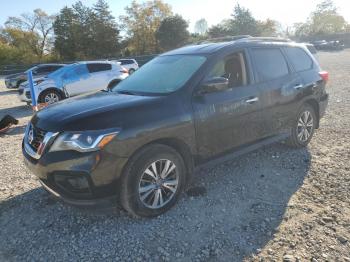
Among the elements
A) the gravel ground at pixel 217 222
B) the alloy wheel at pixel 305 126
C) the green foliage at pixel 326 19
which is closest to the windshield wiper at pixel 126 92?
the gravel ground at pixel 217 222

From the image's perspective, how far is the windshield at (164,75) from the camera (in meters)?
4.04

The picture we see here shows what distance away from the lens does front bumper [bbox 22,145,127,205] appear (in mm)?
3176

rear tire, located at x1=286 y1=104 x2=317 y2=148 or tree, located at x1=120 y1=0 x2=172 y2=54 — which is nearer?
rear tire, located at x1=286 y1=104 x2=317 y2=148

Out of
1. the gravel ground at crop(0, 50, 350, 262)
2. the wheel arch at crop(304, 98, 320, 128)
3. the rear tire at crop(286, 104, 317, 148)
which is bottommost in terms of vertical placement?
the gravel ground at crop(0, 50, 350, 262)

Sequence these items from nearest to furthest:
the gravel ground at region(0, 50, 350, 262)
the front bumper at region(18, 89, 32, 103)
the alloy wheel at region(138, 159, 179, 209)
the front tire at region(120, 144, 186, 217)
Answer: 1. the gravel ground at region(0, 50, 350, 262)
2. the front tire at region(120, 144, 186, 217)
3. the alloy wheel at region(138, 159, 179, 209)
4. the front bumper at region(18, 89, 32, 103)

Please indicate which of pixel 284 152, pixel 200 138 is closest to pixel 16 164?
pixel 200 138

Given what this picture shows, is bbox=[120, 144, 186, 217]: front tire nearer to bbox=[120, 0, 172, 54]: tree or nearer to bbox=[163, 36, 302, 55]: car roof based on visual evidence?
bbox=[163, 36, 302, 55]: car roof

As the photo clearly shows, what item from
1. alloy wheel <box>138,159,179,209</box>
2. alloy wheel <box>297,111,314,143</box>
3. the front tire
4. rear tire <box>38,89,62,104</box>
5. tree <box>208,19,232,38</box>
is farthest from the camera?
tree <box>208,19,232,38</box>

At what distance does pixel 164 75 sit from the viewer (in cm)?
433

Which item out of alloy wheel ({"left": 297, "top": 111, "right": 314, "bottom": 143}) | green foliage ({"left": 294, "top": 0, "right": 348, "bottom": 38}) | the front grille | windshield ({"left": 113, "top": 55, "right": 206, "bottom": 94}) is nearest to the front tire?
windshield ({"left": 113, "top": 55, "right": 206, "bottom": 94})

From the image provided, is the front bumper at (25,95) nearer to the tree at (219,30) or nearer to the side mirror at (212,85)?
the side mirror at (212,85)

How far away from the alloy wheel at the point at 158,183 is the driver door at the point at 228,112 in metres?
0.47

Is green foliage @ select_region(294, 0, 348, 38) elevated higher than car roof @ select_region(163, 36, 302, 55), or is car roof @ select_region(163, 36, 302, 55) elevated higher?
green foliage @ select_region(294, 0, 348, 38)

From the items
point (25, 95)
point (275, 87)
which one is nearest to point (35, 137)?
point (275, 87)
